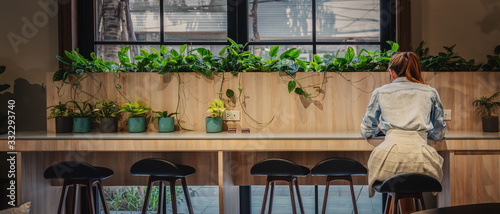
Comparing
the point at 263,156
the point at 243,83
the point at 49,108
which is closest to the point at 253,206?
the point at 263,156

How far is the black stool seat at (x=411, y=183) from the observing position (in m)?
2.37

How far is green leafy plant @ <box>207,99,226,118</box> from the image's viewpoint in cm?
333

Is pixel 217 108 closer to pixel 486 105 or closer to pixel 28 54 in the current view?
pixel 28 54

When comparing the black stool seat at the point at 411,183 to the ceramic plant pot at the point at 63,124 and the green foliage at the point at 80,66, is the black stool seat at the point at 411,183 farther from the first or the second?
the ceramic plant pot at the point at 63,124

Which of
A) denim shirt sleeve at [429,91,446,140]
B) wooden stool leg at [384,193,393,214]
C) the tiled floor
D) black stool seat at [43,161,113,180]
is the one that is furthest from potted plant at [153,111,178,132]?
denim shirt sleeve at [429,91,446,140]

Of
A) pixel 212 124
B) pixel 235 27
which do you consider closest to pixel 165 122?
pixel 212 124

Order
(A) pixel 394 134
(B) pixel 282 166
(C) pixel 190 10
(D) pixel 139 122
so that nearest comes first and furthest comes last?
(A) pixel 394 134, (B) pixel 282 166, (D) pixel 139 122, (C) pixel 190 10

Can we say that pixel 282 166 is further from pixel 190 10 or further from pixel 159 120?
pixel 190 10

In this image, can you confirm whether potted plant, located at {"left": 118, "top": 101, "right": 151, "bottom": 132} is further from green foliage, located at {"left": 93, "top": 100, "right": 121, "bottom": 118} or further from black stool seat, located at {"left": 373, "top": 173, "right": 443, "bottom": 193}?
black stool seat, located at {"left": 373, "top": 173, "right": 443, "bottom": 193}

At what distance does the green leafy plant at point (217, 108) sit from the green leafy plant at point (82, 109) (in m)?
1.04

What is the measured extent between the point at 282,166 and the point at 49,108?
215 centimetres

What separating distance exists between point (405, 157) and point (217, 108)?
152 centimetres

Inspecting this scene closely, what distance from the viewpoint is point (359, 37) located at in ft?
13.4

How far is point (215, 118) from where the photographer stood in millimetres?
3312
